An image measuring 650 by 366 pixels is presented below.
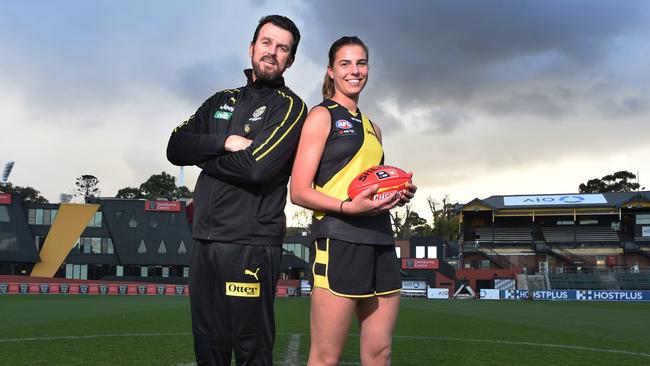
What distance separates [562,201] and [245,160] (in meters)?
61.3

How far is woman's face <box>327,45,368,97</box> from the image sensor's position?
363 centimetres

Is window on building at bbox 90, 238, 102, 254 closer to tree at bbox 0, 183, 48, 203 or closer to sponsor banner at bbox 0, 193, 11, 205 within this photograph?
sponsor banner at bbox 0, 193, 11, 205

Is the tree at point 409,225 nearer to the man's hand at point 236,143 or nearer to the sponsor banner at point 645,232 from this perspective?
the sponsor banner at point 645,232

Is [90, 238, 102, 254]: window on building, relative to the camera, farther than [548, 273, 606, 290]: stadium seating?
Yes

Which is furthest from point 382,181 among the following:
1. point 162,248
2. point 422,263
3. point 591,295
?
point 162,248

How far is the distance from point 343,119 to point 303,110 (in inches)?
9.7

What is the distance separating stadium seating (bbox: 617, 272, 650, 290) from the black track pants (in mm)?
45565

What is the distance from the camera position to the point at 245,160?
3.20 m

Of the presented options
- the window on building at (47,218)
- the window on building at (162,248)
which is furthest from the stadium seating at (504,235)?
the window on building at (47,218)

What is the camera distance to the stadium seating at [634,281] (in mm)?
42375

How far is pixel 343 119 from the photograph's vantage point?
11.7ft

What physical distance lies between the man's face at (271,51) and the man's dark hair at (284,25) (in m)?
0.02

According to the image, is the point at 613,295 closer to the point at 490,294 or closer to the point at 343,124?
the point at 490,294

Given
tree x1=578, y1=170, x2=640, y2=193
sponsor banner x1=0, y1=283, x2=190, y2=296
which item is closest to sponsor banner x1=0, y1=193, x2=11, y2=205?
sponsor banner x1=0, y1=283, x2=190, y2=296
